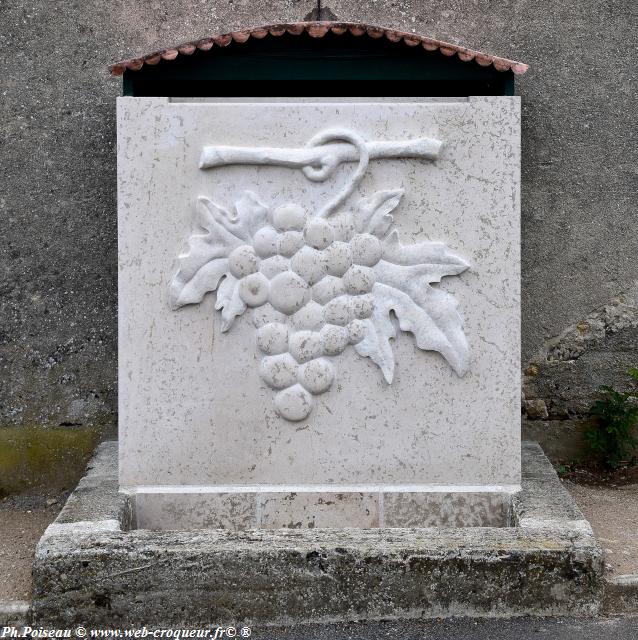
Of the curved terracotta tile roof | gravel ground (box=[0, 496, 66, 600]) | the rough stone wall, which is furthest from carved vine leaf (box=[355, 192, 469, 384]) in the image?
gravel ground (box=[0, 496, 66, 600])

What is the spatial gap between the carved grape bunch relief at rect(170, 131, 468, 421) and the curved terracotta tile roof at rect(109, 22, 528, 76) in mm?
434

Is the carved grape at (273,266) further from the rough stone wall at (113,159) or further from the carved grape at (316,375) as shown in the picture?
the rough stone wall at (113,159)

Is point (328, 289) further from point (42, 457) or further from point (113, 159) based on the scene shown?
point (42, 457)

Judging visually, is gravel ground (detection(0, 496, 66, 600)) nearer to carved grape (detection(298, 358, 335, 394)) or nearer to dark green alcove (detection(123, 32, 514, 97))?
carved grape (detection(298, 358, 335, 394))

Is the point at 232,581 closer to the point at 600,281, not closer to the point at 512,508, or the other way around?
the point at 512,508

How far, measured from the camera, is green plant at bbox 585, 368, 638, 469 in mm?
4480

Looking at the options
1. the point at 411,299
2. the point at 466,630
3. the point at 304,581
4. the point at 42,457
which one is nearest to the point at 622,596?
the point at 466,630

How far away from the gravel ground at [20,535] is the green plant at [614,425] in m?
2.68

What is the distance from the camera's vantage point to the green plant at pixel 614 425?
14.7 feet

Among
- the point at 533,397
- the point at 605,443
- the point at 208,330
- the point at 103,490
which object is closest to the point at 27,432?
the point at 103,490

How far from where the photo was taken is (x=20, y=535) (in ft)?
A: 13.3

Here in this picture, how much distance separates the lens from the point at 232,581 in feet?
9.51

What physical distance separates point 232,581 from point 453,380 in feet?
3.95

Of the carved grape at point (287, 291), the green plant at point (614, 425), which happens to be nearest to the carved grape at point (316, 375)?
the carved grape at point (287, 291)
